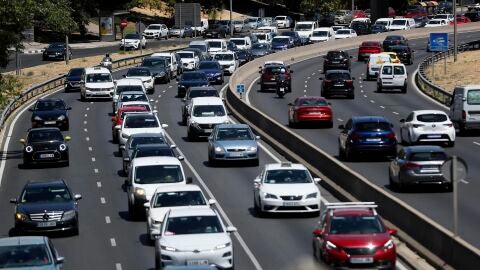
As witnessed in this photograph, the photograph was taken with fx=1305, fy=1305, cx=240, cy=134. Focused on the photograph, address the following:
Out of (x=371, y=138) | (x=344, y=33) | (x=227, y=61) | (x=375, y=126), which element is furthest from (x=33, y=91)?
(x=344, y=33)

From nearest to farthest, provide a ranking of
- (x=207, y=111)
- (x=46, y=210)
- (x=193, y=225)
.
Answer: (x=193, y=225) < (x=46, y=210) < (x=207, y=111)

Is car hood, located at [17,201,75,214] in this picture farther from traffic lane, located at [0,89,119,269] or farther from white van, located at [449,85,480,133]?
white van, located at [449,85,480,133]

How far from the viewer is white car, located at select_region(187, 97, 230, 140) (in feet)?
176

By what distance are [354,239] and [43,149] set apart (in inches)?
936

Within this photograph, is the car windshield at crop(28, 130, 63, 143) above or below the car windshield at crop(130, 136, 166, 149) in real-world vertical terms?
below

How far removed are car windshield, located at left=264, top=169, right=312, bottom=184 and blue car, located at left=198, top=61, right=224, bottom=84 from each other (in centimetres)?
4403

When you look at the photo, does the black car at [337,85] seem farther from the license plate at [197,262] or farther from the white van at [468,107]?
the license plate at [197,262]

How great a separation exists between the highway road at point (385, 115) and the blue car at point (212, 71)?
2328 mm

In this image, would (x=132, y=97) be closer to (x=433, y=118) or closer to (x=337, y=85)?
(x=337, y=85)

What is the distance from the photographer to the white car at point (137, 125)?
49.7 m

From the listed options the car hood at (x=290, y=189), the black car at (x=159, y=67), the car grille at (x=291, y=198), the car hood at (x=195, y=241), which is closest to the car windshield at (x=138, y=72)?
the black car at (x=159, y=67)

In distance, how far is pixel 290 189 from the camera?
34.1 metres

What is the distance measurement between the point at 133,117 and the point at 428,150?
16816 millimetres

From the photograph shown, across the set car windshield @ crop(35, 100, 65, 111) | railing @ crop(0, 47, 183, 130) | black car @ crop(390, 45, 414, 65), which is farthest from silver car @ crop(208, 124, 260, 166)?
black car @ crop(390, 45, 414, 65)
